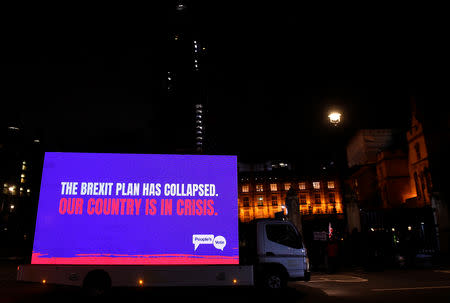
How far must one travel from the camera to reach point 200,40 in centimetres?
16538

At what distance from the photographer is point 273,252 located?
10.9 m

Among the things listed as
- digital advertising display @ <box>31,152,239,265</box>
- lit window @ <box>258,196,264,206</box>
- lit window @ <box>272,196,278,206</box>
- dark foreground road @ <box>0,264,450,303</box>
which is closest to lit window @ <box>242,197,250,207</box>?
lit window @ <box>258,196,264,206</box>

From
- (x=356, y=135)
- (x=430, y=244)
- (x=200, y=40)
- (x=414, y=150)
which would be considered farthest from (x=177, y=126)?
(x=430, y=244)

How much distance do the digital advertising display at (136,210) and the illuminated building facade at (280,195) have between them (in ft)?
216

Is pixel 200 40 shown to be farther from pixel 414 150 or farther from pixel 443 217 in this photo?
pixel 443 217

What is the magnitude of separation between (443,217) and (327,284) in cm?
1512

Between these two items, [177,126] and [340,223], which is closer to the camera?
[340,223]

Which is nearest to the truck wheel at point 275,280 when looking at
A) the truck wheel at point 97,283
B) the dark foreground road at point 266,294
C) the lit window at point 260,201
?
the dark foreground road at point 266,294

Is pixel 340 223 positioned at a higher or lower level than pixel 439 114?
lower

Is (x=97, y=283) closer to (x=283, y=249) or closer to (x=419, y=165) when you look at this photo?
(x=283, y=249)

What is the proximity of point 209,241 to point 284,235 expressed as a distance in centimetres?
300

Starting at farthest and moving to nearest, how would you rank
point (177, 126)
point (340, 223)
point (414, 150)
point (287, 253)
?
point (177, 126) → point (414, 150) → point (340, 223) → point (287, 253)

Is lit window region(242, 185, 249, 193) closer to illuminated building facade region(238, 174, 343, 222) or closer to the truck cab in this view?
illuminated building facade region(238, 174, 343, 222)

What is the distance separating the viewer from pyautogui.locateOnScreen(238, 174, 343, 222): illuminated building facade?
7419cm
